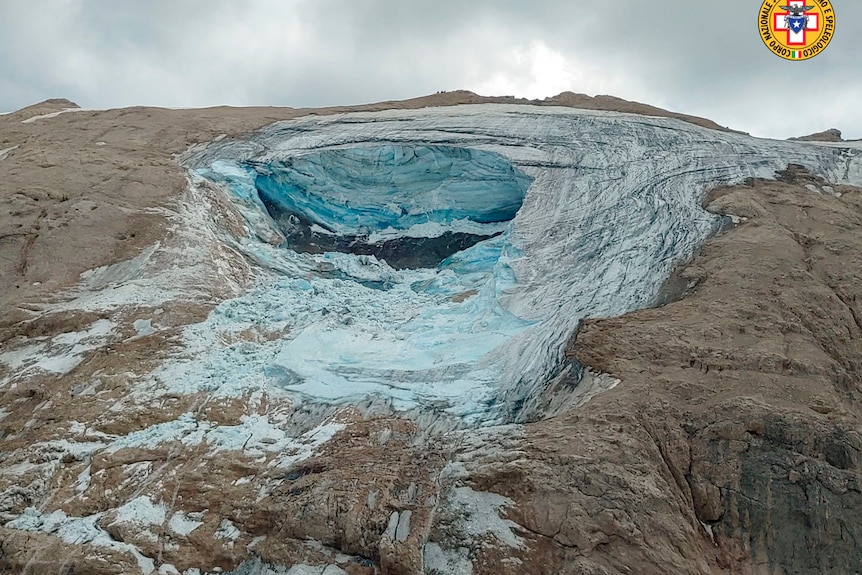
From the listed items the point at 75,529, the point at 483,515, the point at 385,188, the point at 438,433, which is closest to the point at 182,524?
the point at 75,529

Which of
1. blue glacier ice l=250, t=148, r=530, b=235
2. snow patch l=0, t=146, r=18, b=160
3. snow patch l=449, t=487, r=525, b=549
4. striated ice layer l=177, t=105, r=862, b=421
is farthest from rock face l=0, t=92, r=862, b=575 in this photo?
snow patch l=0, t=146, r=18, b=160

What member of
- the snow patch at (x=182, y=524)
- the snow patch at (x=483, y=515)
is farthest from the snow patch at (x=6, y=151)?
the snow patch at (x=483, y=515)

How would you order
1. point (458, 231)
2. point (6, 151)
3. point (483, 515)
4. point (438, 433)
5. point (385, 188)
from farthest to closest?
1. point (385, 188)
2. point (6, 151)
3. point (458, 231)
4. point (438, 433)
5. point (483, 515)

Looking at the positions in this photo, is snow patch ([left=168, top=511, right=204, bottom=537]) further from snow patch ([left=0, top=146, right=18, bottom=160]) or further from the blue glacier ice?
snow patch ([left=0, top=146, right=18, bottom=160])

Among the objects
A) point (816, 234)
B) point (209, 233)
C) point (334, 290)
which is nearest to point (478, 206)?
point (334, 290)

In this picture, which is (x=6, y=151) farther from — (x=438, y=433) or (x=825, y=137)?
(x=825, y=137)

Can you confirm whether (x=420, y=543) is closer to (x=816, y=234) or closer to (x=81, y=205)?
(x=816, y=234)
